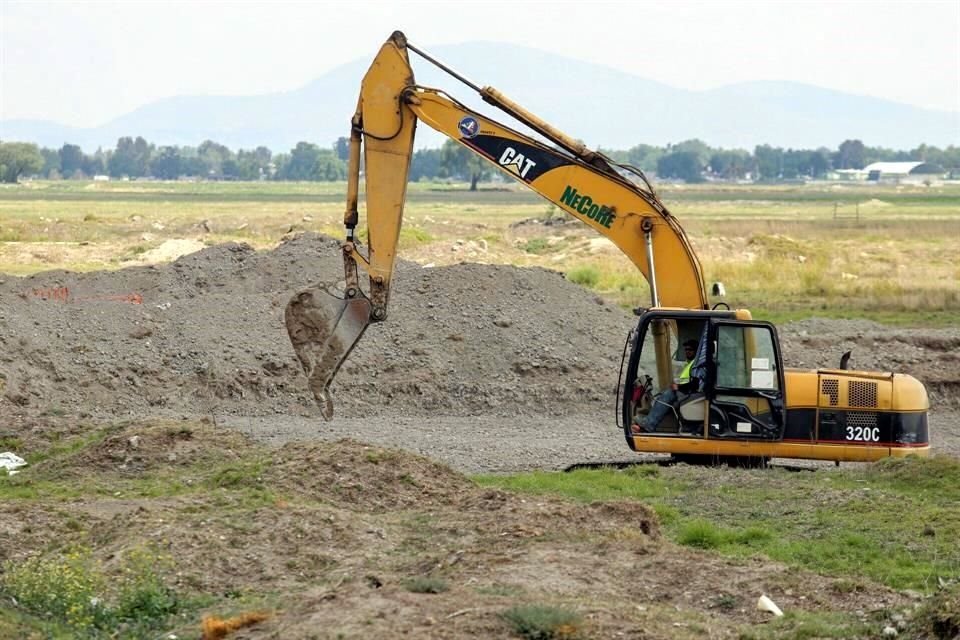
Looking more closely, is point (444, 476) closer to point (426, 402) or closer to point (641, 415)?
point (641, 415)

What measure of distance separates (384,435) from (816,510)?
7245 millimetres

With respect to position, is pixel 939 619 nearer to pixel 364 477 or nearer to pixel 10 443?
pixel 364 477

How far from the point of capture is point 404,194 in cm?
1659

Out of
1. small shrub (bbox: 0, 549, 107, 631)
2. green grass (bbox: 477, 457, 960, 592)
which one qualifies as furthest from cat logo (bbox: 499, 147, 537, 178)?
small shrub (bbox: 0, 549, 107, 631)

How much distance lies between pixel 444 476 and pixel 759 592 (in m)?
5.45

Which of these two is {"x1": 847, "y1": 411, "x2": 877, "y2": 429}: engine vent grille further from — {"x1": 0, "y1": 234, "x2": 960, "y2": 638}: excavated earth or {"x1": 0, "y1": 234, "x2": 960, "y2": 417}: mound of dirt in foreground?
{"x1": 0, "y1": 234, "x2": 960, "y2": 417}: mound of dirt in foreground

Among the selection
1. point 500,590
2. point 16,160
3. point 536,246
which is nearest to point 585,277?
point 536,246

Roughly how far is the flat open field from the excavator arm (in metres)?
1.50

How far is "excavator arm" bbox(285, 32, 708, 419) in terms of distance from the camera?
53.7 feet

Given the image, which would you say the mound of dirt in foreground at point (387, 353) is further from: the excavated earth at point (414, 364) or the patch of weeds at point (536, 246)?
the patch of weeds at point (536, 246)

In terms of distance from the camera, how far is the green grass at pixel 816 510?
13.2m

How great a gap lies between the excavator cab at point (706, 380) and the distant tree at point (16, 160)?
16914 cm

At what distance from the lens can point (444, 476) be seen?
627 inches

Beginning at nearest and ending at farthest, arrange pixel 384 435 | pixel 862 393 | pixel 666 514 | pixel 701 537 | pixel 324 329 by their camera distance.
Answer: pixel 701 537 → pixel 666 514 → pixel 324 329 → pixel 862 393 → pixel 384 435
